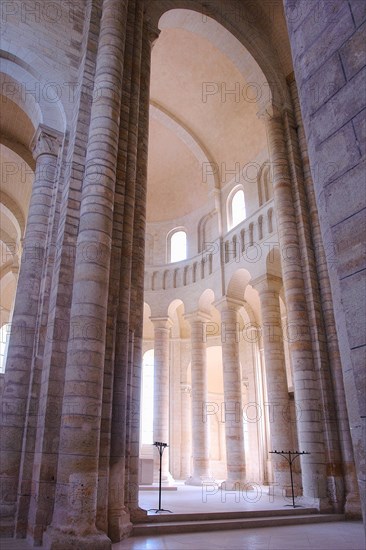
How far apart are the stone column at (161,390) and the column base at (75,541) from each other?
12.4 meters

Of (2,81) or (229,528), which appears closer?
(229,528)

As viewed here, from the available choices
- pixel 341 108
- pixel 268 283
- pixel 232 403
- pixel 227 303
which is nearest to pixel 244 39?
pixel 268 283

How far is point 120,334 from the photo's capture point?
7473mm

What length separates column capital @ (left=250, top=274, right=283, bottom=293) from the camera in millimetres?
14602

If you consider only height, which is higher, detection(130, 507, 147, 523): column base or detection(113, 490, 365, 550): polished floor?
detection(130, 507, 147, 523): column base

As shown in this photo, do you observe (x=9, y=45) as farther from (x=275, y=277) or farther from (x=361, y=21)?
(x=275, y=277)

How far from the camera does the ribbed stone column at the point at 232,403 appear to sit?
1441 cm

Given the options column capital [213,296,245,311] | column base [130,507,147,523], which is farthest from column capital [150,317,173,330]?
column base [130,507,147,523]

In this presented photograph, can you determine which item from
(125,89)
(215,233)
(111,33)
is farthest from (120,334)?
(215,233)

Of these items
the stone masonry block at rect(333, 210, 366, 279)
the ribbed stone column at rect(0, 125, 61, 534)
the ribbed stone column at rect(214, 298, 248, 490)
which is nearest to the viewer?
the stone masonry block at rect(333, 210, 366, 279)

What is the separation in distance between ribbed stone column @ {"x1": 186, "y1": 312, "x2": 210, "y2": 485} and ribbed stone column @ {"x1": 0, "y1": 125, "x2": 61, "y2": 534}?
10.7 meters

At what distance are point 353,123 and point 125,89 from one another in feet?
25.4

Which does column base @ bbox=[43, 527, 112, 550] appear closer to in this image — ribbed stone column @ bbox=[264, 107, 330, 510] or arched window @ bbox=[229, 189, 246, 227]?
ribbed stone column @ bbox=[264, 107, 330, 510]

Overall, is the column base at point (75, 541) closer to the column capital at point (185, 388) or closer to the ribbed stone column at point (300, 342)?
the ribbed stone column at point (300, 342)
